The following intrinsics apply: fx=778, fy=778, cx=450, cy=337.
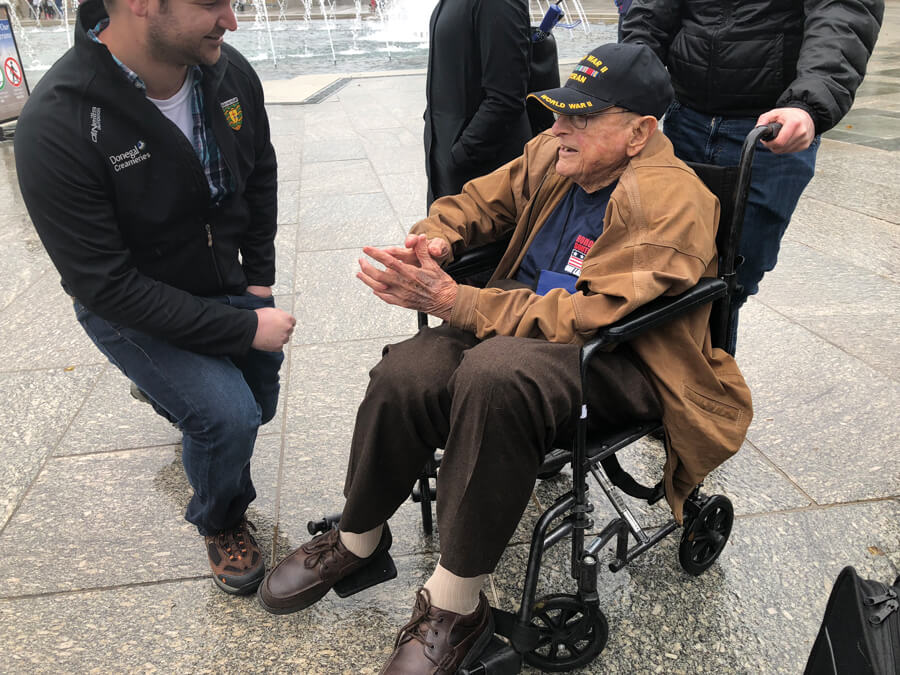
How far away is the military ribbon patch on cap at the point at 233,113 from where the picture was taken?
7.57ft

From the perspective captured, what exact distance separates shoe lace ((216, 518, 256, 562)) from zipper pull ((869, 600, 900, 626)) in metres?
1.71

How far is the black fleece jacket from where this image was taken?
194 centimetres

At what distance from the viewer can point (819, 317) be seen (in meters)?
3.98

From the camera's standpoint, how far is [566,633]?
2053 mm

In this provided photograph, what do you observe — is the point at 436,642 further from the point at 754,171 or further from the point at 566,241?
the point at 754,171

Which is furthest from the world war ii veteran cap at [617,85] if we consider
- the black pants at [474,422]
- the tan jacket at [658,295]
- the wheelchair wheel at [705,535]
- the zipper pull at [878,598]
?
the zipper pull at [878,598]

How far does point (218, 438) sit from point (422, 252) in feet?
2.58

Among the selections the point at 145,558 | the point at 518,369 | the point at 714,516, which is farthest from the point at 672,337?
the point at 145,558

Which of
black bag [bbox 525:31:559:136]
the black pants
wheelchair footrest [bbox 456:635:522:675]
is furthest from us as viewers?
black bag [bbox 525:31:559:136]

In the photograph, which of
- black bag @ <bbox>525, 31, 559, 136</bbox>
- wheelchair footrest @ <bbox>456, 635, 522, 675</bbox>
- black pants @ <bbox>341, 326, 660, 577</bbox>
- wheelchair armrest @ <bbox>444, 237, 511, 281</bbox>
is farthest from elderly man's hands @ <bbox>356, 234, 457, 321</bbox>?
black bag @ <bbox>525, 31, 559, 136</bbox>

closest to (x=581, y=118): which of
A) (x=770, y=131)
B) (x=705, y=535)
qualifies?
(x=770, y=131)

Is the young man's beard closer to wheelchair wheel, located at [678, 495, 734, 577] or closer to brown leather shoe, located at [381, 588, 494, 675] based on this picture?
brown leather shoe, located at [381, 588, 494, 675]

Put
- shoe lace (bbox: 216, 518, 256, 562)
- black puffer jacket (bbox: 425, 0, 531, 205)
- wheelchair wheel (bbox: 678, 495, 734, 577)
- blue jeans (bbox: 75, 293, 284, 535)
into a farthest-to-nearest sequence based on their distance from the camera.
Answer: black puffer jacket (bbox: 425, 0, 531, 205)
shoe lace (bbox: 216, 518, 256, 562)
wheelchair wheel (bbox: 678, 495, 734, 577)
blue jeans (bbox: 75, 293, 284, 535)

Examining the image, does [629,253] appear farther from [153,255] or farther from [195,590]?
[195,590]
